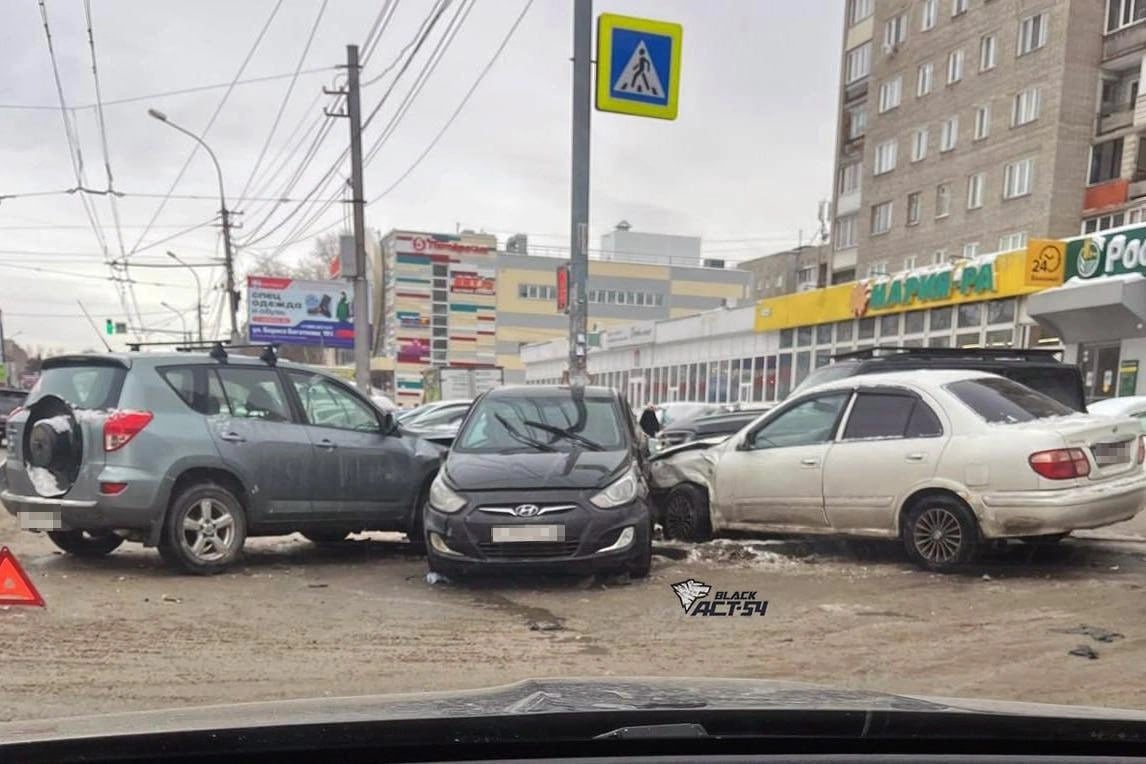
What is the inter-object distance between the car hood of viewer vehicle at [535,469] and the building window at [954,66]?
33.3 meters

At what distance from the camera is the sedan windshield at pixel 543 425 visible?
698 cm

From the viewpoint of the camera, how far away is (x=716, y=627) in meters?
5.40

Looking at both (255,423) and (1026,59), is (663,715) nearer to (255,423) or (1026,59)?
(255,423)

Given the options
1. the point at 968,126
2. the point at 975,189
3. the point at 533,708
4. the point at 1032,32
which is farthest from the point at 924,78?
the point at 533,708

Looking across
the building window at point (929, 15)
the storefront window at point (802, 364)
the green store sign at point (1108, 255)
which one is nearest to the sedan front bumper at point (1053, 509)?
the green store sign at point (1108, 255)

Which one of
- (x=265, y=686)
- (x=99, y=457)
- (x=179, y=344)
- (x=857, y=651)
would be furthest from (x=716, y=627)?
(x=179, y=344)

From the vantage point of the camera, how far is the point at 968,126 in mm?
33250

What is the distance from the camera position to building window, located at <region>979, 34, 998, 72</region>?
106ft

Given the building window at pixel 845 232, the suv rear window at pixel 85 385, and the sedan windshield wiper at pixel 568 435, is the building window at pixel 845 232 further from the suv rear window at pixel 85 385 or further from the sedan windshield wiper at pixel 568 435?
the suv rear window at pixel 85 385

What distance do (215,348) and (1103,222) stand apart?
1226 inches

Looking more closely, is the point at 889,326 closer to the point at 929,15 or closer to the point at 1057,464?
the point at 929,15

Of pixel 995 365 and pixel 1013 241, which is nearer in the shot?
pixel 995 365

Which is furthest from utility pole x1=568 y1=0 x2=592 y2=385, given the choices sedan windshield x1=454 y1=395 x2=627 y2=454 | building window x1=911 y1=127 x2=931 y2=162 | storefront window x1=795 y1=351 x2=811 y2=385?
building window x1=911 y1=127 x2=931 y2=162

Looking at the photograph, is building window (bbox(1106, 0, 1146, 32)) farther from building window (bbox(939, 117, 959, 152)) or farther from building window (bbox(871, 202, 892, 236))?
building window (bbox(871, 202, 892, 236))
